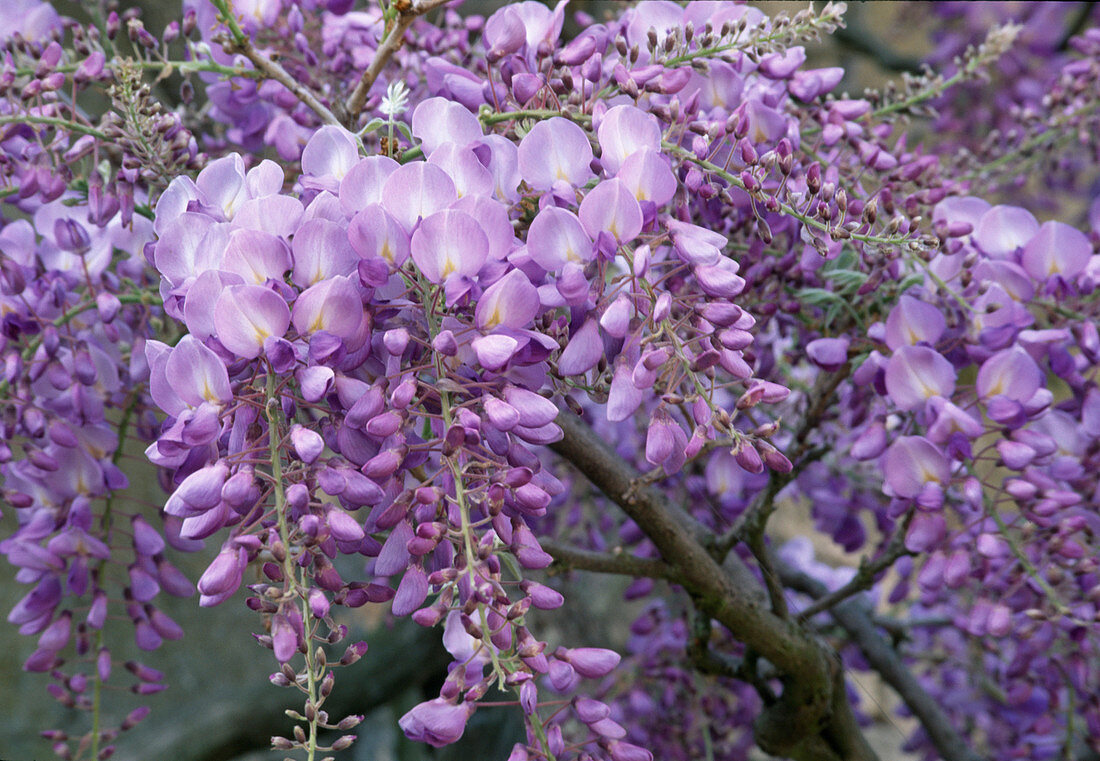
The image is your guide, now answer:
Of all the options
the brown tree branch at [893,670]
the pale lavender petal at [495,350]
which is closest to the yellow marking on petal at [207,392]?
the pale lavender petal at [495,350]

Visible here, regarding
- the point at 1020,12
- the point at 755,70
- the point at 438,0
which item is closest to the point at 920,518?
the point at 755,70

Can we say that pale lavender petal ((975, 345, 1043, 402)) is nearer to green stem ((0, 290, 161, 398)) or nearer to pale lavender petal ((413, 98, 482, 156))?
pale lavender petal ((413, 98, 482, 156))

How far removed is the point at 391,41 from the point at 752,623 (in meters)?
0.46

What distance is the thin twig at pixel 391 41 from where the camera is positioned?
1.53ft

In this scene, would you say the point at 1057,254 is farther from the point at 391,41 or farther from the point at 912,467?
the point at 391,41

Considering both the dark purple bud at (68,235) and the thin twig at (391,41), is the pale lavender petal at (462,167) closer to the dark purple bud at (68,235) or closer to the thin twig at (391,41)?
the thin twig at (391,41)

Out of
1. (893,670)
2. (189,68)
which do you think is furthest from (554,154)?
(893,670)

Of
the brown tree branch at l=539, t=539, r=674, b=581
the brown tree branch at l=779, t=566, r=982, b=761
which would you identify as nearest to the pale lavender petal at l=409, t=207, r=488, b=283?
the brown tree branch at l=539, t=539, r=674, b=581

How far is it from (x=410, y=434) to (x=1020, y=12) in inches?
66.1

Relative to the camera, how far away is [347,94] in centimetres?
63

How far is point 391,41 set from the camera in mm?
488

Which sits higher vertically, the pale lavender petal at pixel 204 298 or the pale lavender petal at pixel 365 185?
the pale lavender petal at pixel 365 185

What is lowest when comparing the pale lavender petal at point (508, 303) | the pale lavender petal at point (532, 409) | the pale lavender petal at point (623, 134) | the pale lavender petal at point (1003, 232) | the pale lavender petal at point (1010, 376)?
the pale lavender petal at point (532, 409)

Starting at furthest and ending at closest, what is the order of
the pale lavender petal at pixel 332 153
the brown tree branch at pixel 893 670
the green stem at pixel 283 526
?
the brown tree branch at pixel 893 670
the pale lavender petal at pixel 332 153
the green stem at pixel 283 526
